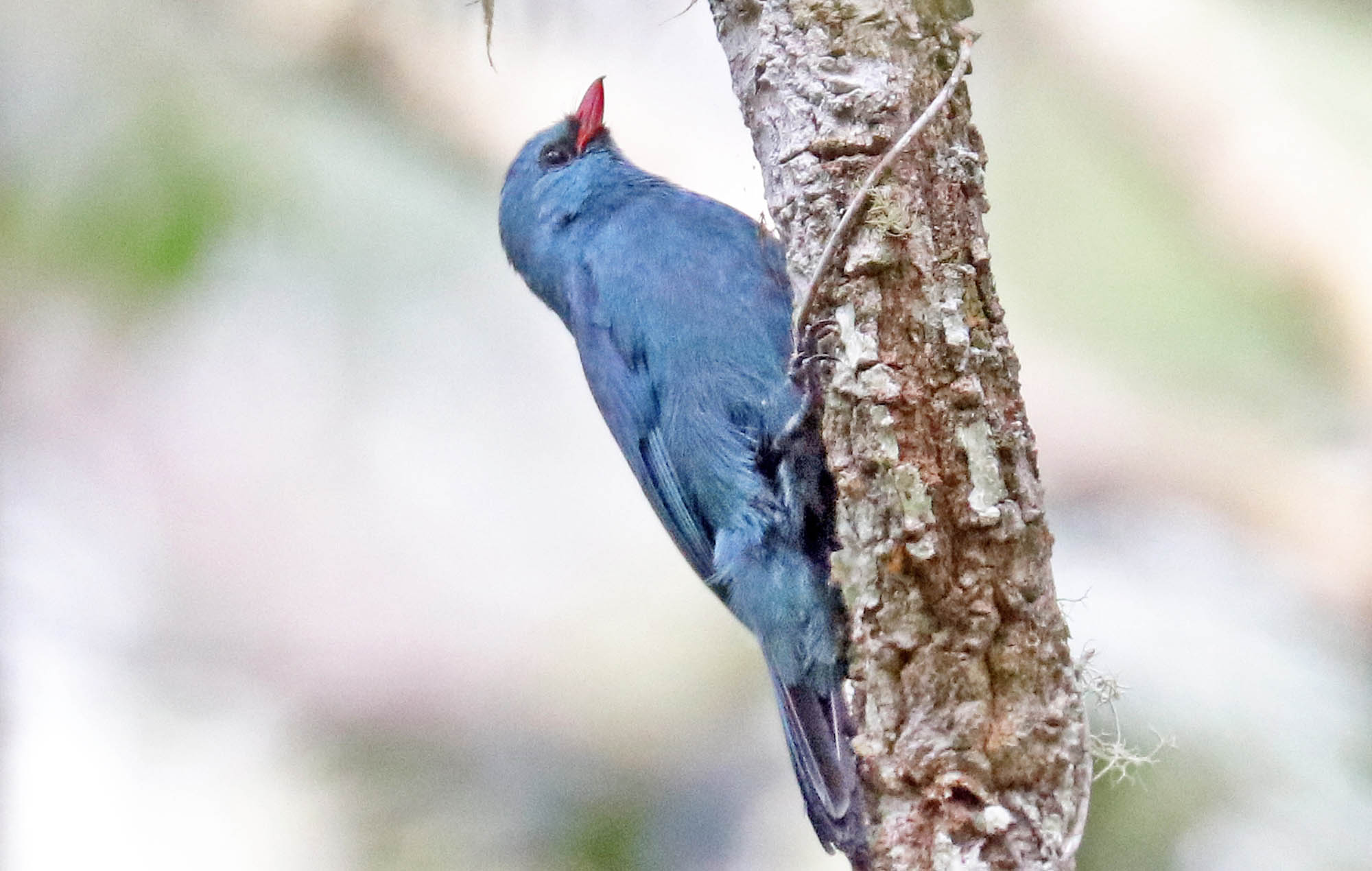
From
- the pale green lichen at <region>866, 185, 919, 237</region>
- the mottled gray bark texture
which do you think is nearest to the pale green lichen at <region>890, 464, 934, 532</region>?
the mottled gray bark texture

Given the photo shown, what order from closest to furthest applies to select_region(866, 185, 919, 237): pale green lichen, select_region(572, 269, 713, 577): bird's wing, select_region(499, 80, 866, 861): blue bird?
select_region(866, 185, 919, 237): pale green lichen, select_region(499, 80, 866, 861): blue bird, select_region(572, 269, 713, 577): bird's wing

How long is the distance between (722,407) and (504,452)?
519 millimetres

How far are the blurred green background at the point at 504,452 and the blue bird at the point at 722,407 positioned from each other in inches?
10.2

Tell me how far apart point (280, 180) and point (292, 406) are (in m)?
0.44

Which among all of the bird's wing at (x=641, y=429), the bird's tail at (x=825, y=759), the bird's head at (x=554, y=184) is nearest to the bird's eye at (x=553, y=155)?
the bird's head at (x=554, y=184)

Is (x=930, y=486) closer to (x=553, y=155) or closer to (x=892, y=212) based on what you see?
(x=892, y=212)

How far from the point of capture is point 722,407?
1868 millimetres

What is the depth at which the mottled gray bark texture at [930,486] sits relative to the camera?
1307 millimetres

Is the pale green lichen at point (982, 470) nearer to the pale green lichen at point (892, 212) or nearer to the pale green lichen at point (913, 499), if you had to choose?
the pale green lichen at point (913, 499)

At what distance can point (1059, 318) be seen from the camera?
2.07 meters

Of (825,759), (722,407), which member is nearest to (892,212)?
(722,407)

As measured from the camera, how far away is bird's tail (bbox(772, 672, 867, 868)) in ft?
5.36

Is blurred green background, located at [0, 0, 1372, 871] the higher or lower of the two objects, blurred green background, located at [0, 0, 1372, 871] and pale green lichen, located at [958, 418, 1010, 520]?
the higher

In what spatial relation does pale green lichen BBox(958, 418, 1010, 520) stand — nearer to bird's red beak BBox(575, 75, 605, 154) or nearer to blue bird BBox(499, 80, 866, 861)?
blue bird BBox(499, 80, 866, 861)
